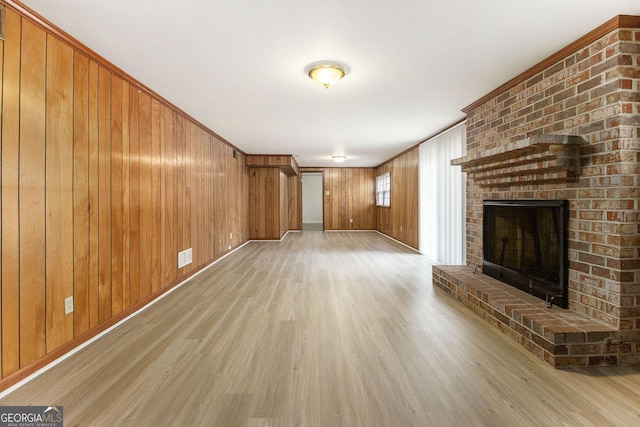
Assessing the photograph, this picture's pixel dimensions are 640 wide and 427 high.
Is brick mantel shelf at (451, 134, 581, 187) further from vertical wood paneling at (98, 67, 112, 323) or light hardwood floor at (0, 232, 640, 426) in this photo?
vertical wood paneling at (98, 67, 112, 323)

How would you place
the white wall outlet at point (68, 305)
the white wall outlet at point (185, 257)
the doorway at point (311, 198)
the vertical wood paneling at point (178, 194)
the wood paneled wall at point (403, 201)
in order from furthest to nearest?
the doorway at point (311, 198), the wood paneled wall at point (403, 201), the white wall outlet at point (185, 257), the vertical wood paneling at point (178, 194), the white wall outlet at point (68, 305)

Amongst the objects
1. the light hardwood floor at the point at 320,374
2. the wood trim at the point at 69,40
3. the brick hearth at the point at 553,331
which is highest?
the wood trim at the point at 69,40

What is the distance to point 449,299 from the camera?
330 cm

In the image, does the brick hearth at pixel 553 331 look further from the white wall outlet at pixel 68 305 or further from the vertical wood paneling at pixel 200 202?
the vertical wood paneling at pixel 200 202

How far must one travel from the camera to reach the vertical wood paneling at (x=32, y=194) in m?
1.81

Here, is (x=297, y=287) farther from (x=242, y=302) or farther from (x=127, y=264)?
(x=127, y=264)

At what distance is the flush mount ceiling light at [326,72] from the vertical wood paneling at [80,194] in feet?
5.84

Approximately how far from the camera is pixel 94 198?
2.41 meters

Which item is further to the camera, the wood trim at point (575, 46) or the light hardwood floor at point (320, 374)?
the wood trim at point (575, 46)

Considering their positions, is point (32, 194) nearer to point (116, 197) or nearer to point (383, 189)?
point (116, 197)

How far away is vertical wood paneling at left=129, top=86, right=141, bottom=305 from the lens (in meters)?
2.89

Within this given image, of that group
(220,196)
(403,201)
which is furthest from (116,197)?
(403,201)

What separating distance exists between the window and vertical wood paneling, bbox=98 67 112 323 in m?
7.20

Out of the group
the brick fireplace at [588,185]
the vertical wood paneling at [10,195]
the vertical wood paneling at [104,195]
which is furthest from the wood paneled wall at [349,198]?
the vertical wood paneling at [10,195]
